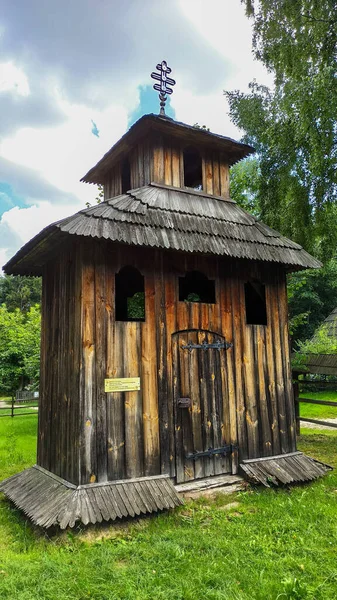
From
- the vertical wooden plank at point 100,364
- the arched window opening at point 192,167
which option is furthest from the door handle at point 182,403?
the arched window opening at point 192,167

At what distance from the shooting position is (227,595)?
4.05 meters

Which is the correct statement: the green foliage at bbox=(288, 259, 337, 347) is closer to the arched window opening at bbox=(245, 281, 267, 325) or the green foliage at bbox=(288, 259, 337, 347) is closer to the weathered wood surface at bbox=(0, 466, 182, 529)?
the arched window opening at bbox=(245, 281, 267, 325)

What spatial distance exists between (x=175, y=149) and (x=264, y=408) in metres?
5.00

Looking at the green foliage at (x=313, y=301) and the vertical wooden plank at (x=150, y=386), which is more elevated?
the green foliage at (x=313, y=301)

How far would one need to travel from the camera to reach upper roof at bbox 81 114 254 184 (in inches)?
305

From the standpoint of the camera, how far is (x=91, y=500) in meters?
5.64

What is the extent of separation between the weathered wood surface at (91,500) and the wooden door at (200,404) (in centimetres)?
64

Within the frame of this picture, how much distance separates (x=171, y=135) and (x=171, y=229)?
2.29 m

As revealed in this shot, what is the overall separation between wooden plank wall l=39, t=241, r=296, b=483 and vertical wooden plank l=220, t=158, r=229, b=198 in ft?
5.66

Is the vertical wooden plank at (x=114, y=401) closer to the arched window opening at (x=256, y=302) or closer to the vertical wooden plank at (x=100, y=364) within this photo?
the vertical wooden plank at (x=100, y=364)

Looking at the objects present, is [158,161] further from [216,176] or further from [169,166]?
[216,176]

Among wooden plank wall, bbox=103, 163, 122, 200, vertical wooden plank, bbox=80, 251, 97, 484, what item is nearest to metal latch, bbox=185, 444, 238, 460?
vertical wooden plank, bbox=80, 251, 97, 484

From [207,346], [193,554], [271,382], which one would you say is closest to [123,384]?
[207,346]

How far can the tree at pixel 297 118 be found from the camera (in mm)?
9664
